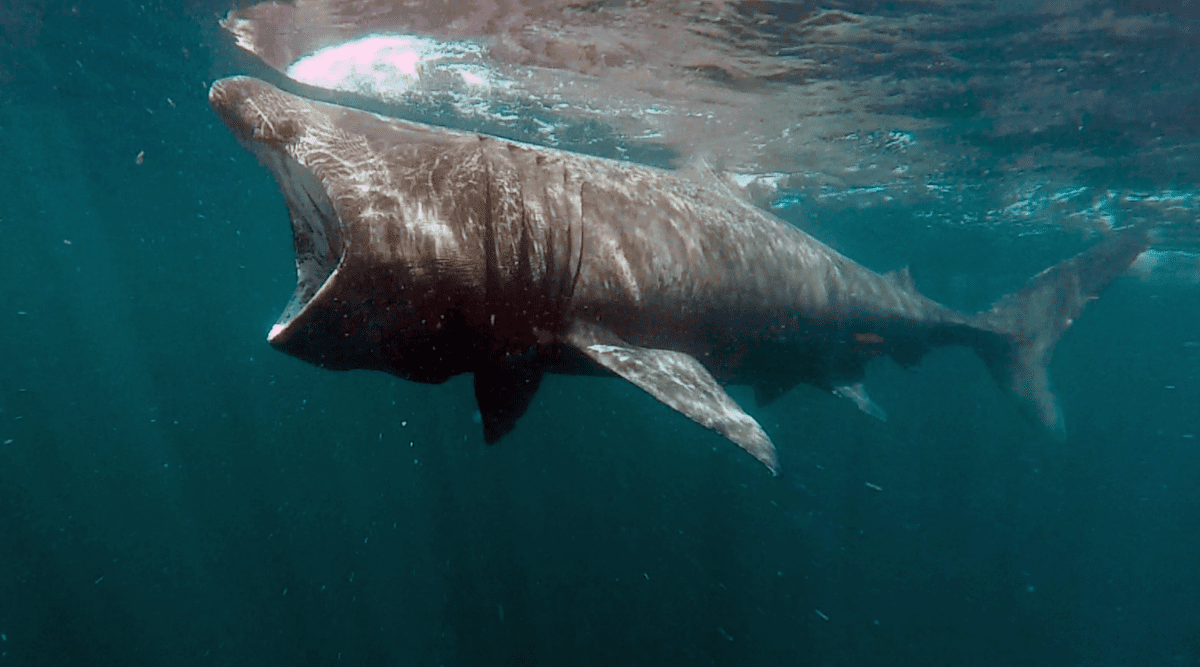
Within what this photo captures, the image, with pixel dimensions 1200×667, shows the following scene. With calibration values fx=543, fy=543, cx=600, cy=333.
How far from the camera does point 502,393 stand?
380 centimetres

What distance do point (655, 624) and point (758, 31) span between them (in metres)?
15.8

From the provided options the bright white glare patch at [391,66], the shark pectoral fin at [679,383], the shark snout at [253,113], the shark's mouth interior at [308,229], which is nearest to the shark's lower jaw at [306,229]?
the shark's mouth interior at [308,229]

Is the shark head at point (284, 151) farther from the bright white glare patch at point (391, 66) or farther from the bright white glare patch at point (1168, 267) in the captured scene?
the bright white glare patch at point (1168, 267)

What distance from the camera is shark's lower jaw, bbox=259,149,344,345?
2943 millimetres

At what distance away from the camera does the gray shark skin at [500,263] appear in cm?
281

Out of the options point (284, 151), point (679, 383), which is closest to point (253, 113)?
point (284, 151)

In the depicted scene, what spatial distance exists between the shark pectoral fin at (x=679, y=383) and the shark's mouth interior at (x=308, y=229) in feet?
5.05

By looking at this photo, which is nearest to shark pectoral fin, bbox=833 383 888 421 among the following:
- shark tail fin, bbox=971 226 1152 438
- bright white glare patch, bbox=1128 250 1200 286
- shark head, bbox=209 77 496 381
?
shark tail fin, bbox=971 226 1152 438

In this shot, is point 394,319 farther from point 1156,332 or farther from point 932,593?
point 1156,332

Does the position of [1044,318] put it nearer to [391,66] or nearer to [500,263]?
[500,263]

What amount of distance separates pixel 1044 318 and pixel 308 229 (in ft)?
44.9

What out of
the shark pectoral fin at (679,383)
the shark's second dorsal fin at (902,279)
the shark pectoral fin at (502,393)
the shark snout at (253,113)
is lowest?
the shark's second dorsal fin at (902,279)

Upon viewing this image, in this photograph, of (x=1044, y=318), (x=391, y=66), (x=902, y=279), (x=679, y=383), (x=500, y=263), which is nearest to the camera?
(x=500, y=263)

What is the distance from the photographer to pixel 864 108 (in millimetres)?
13188
